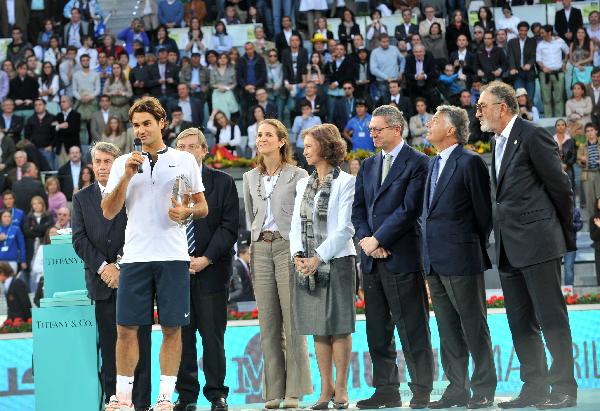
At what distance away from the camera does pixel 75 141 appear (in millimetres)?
19375

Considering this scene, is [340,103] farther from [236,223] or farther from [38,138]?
[236,223]

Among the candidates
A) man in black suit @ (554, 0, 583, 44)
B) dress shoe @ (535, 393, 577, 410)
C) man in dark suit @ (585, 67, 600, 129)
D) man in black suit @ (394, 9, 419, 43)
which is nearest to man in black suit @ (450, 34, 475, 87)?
man in black suit @ (394, 9, 419, 43)

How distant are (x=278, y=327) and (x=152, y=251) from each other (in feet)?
5.26

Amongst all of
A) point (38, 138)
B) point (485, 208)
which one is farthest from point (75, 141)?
point (485, 208)

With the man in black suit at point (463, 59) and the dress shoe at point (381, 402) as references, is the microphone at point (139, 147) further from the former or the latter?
the man in black suit at point (463, 59)

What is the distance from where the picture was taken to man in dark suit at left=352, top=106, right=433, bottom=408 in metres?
7.43

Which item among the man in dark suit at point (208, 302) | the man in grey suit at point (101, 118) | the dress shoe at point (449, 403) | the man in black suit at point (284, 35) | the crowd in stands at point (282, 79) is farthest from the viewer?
the man in black suit at point (284, 35)

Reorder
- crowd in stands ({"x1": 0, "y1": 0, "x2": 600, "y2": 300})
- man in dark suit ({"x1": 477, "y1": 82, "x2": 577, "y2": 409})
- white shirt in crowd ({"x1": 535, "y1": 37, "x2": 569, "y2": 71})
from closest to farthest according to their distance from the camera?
man in dark suit ({"x1": 477, "y1": 82, "x2": 577, "y2": 409}), crowd in stands ({"x1": 0, "y1": 0, "x2": 600, "y2": 300}), white shirt in crowd ({"x1": 535, "y1": 37, "x2": 569, "y2": 71})

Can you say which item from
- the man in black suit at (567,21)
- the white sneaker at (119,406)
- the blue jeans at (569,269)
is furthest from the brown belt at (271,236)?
the man in black suit at (567,21)

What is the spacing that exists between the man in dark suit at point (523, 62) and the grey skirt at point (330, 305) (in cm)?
1306

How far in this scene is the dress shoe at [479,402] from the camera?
23.0 feet

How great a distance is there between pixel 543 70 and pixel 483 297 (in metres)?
13.7

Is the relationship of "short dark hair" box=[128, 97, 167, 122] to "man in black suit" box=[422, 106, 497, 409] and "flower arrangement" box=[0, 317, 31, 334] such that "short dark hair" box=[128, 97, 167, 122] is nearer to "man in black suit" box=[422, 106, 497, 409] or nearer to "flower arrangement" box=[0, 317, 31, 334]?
"man in black suit" box=[422, 106, 497, 409]

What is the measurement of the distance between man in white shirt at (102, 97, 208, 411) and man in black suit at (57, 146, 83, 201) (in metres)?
10.9
